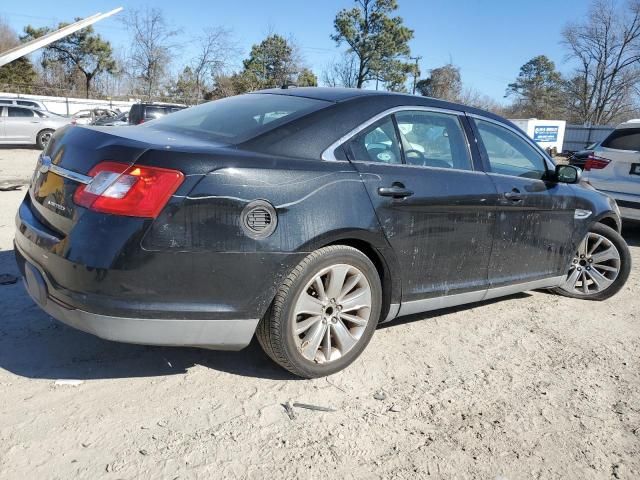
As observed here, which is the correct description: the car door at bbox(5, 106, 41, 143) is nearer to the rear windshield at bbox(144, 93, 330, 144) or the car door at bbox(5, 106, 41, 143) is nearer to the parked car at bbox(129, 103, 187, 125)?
the parked car at bbox(129, 103, 187, 125)

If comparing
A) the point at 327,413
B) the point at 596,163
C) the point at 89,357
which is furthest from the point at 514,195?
the point at 596,163

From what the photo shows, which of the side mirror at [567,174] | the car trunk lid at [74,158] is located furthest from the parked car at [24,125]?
the side mirror at [567,174]

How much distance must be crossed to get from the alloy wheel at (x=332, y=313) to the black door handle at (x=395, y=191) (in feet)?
1.48

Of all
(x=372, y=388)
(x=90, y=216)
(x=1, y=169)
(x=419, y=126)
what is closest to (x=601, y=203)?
(x=419, y=126)

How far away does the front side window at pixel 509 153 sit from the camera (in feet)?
12.2

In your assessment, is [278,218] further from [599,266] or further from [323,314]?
[599,266]

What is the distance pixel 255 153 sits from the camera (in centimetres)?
258

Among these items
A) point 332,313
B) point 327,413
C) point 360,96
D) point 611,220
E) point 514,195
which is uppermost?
point 360,96

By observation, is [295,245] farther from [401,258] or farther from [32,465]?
[32,465]

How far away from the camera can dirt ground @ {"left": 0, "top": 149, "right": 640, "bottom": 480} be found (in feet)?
7.34

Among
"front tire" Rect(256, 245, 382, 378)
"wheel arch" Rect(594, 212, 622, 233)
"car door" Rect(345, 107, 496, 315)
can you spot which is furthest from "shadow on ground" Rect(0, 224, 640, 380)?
"wheel arch" Rect(594, 212, 622, 233)

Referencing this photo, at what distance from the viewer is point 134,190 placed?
2.29 m

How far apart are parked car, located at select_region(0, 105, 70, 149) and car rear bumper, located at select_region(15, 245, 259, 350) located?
15701 mm

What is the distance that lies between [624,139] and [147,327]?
6.97m
